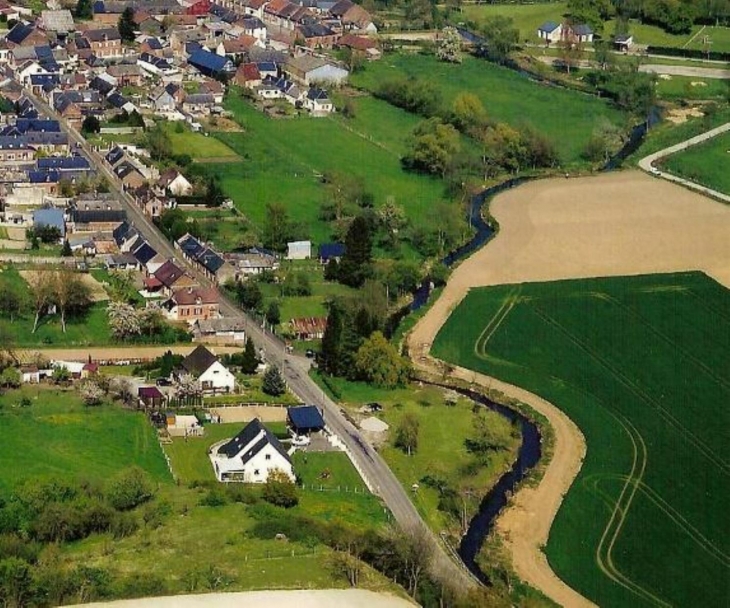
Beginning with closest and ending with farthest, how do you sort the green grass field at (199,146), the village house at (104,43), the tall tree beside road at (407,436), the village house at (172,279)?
1. the tall tree beside road at (407,436)
2. the village house at (172,279)
3. the green grass field at (199,146)
4. the village house at (104,43)

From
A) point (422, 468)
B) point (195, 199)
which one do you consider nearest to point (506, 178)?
point (195, 199)

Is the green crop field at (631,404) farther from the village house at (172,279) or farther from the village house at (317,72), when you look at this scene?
the village house at (317,72)

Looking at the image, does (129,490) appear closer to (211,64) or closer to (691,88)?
(211,64)

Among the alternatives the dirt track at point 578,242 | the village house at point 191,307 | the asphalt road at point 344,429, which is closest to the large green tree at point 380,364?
the asphalt road at point 344,429

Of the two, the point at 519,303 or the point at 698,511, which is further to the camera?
the point at 519,303

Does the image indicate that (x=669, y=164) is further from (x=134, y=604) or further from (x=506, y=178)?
(x=134, y=604)

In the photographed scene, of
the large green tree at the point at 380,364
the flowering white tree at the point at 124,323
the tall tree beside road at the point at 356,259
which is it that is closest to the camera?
the large green tree at the point at 380,364

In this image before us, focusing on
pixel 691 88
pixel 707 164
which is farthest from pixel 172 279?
pixel 691 88

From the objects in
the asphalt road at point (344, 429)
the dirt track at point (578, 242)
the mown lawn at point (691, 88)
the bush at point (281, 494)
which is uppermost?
the bush at point (281, 494)
